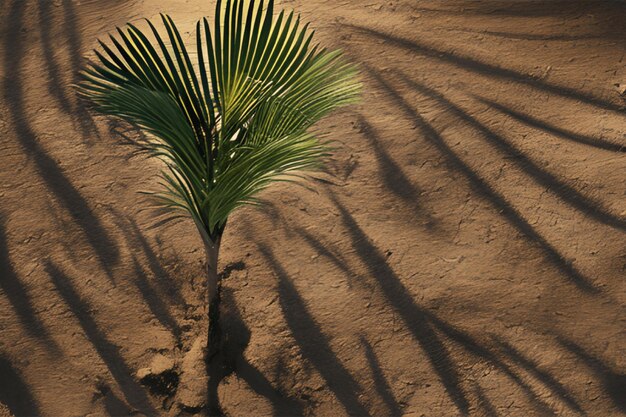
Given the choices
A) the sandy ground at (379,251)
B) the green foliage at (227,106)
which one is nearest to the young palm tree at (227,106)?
the green foliage at (227,106)

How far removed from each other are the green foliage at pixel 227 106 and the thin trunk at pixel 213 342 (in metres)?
0.51

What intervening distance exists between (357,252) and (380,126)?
1.24 meters

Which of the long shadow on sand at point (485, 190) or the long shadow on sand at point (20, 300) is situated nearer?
the long shadow on sand at point (20, 300)

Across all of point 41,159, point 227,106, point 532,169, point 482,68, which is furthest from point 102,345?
point 482,68

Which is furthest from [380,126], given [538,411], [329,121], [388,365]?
[538,411]

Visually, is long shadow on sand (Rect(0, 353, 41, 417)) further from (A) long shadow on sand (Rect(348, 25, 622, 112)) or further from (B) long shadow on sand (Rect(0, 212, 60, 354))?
(A) long shadow on sand (Rect(348, 25, 622, 112))

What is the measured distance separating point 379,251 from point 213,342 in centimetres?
133

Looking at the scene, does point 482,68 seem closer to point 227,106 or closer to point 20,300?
point 227,106

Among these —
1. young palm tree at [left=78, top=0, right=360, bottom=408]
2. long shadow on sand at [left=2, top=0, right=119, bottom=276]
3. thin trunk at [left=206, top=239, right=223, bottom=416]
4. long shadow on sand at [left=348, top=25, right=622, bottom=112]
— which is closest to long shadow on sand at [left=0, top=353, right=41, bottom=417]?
long shadow on sand at [left=2, top=0, right=119, bottom=276]

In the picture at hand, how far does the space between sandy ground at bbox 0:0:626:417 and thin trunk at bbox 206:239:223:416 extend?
0.32 feet

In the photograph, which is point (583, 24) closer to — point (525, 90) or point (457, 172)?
point (525, 90)

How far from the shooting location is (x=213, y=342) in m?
4.68

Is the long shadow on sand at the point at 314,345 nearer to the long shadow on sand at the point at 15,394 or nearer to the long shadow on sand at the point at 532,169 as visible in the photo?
the long shadow on sand at the point at 15,394

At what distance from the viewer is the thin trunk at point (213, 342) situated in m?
4.52
